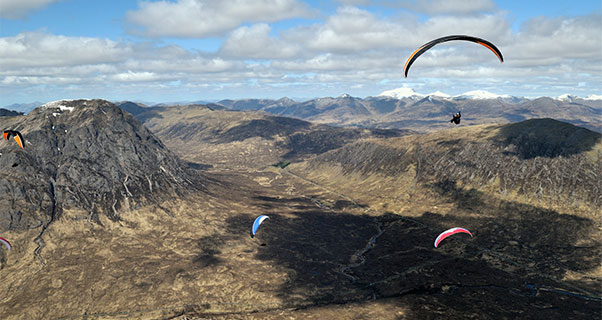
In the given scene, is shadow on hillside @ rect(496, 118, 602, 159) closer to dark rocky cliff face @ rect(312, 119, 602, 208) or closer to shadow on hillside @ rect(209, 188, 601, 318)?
dark rocky cliff face @ rect(312, 119, 602, 208)

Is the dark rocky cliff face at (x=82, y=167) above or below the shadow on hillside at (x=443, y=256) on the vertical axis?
above

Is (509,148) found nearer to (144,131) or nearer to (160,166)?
(160,166)

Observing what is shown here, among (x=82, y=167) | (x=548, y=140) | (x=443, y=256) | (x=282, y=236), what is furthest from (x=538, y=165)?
(x=82, y=167)

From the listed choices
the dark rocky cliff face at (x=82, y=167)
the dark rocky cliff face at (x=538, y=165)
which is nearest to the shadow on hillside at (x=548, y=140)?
the dark rocky cliff face at (x=538, y=165)

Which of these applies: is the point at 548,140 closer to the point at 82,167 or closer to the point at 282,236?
the point at 282,236

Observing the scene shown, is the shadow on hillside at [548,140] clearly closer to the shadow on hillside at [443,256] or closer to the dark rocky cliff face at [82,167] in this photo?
the shadow on hillside at [443,256]

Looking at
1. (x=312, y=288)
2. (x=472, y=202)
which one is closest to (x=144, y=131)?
(x=312, y=288)
